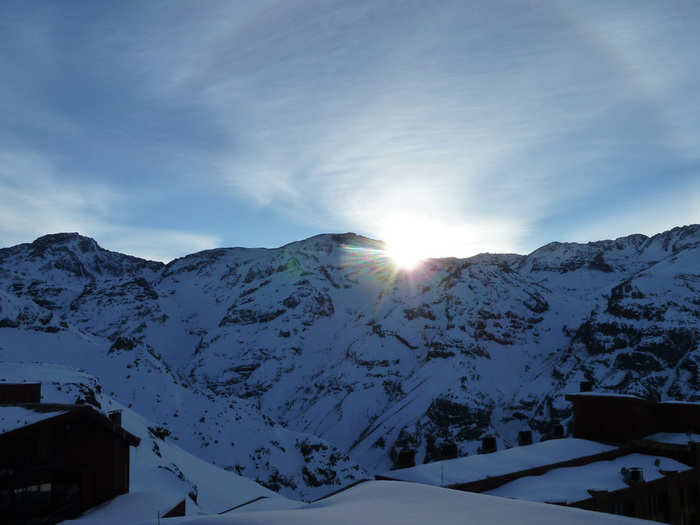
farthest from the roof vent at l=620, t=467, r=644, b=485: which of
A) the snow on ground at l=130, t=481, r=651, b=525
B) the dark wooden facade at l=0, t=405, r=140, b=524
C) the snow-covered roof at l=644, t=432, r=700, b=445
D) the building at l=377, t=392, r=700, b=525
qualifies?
the dark wooden facade at l=0, t=405, r=140, b=524

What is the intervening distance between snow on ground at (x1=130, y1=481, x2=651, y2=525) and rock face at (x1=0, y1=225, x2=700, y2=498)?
55.8 ft

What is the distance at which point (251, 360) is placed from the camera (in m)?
101

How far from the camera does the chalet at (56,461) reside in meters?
16.1

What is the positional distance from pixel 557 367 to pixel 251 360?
53.8 metres

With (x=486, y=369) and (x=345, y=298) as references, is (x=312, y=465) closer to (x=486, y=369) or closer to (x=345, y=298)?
(x=486, y=369)

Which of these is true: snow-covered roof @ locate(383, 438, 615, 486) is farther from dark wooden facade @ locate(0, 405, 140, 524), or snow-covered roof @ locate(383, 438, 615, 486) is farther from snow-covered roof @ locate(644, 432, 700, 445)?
dark wooden facade @ locate(0, 405, 140, 524)

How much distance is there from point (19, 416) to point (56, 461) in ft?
5.98

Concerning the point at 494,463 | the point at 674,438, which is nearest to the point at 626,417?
the point at 674,438

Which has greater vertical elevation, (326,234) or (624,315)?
(326,234)

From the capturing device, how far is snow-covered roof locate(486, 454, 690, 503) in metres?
20.0

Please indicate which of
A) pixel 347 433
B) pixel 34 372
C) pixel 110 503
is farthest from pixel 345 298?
pixel 110 503

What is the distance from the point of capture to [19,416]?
658 inches

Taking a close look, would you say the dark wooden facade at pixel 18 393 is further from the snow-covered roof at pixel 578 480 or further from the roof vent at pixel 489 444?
the roof vent at pixel 489 444

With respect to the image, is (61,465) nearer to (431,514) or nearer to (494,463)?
(431,514)
